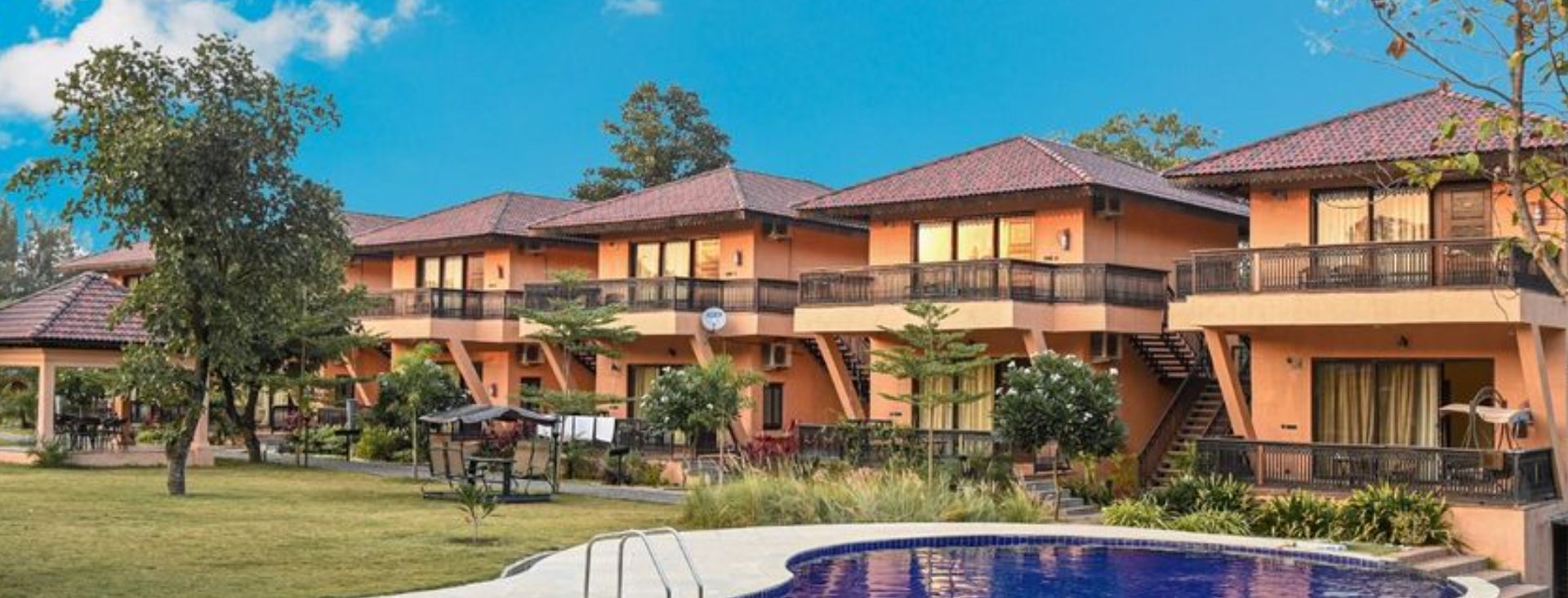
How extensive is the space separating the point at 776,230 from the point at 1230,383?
40.3ft

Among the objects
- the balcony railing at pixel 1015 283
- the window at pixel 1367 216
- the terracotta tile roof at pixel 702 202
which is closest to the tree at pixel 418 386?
the terracotta tile roof at pixel 702 202

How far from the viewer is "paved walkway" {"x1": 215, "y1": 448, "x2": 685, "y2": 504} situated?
26.2 meters

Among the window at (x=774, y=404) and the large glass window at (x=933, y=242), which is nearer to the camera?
the large glass window at (x=933, y=242)

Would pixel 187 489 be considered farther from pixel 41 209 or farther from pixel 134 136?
pixel 41 209

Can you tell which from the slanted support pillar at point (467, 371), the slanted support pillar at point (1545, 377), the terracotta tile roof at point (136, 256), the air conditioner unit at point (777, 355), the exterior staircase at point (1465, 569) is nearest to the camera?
the exterior staircase at point (1465, 569)

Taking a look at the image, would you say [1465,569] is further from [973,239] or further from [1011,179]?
[973,239]

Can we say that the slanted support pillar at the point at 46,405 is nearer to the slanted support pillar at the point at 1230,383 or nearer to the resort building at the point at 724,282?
the resort building at the point at 724,282

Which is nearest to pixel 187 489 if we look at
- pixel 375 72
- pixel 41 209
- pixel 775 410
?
pixel 775 410

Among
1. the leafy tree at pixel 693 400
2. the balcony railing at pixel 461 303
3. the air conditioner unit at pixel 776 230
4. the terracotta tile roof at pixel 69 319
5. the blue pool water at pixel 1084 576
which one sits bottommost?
the blue pool water at pixel 1084 576

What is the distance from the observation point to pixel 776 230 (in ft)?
115

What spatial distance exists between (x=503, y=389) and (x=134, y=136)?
20.6m

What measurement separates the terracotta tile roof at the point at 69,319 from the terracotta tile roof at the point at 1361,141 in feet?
69.0

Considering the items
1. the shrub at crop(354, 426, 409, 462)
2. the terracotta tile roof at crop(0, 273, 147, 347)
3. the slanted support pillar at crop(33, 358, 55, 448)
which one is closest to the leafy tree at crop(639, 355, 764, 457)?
the shrub at crop(354, 426, 409, 462)

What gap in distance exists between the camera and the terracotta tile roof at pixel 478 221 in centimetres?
4091
